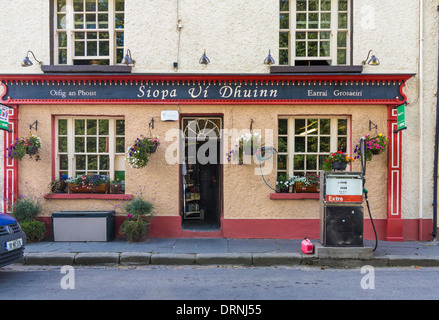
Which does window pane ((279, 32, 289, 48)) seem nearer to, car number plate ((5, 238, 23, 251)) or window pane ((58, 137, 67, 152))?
window pane ((58, 137, 67, 152))

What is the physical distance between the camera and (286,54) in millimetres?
8578

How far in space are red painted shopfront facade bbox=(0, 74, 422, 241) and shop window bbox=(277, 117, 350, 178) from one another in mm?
549

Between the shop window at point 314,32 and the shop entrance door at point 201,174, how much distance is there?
8.82 feet

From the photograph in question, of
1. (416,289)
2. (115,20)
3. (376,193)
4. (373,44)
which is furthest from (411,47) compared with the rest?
(115,20)

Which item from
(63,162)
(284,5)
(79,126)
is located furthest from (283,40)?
(63,162)

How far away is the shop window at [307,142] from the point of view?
8.48 m

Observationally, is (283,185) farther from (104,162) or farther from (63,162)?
(63,162)

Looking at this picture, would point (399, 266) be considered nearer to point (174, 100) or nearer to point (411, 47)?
point (411, 47)

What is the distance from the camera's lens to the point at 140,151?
25.5 feet

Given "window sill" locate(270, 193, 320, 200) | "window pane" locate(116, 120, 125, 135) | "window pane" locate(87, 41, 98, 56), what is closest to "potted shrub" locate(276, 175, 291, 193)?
"window sill" locate(270, 193, 320, 200)

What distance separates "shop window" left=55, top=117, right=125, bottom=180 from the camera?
27.9 feet

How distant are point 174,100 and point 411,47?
237 inches

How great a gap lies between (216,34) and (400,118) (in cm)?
484

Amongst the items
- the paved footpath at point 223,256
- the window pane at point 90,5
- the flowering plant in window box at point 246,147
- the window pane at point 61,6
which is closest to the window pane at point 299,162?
the flowering plant in window box at point 246,147
